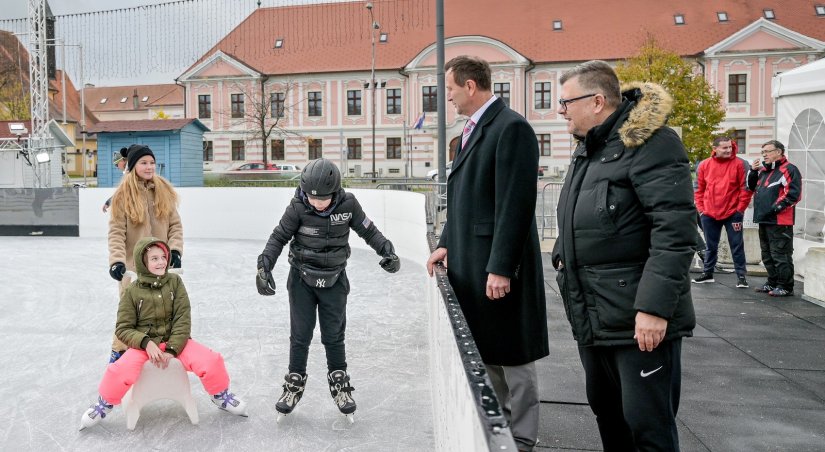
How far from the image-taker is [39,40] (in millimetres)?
21234

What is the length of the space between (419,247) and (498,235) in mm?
8290

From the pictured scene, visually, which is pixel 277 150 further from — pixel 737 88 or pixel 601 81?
pixel 601 81

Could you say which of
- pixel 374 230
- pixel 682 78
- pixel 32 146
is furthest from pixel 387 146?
pixel 374 230

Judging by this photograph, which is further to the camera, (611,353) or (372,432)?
(372,432)

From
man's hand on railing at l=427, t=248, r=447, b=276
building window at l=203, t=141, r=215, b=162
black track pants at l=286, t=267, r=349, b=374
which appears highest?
building window at l=203, t=141, r=215, b=162

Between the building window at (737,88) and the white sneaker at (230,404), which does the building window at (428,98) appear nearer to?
the building window at (737,88)

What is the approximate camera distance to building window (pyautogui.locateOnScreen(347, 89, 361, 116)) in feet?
162

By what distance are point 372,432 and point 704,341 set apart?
10.4ft

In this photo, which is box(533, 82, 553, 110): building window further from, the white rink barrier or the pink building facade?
the white rink barrier

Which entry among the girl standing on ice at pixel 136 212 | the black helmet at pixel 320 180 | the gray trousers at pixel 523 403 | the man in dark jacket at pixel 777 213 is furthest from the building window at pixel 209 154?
the gray trousers at pixel 523 403

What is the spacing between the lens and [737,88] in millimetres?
45062

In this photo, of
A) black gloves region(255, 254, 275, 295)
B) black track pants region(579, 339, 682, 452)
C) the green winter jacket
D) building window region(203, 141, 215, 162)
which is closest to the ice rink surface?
the green winter jacket

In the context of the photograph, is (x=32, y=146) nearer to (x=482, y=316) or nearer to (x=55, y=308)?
(x=55, y=308)

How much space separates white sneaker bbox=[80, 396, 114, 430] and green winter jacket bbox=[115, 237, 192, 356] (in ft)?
1.50
